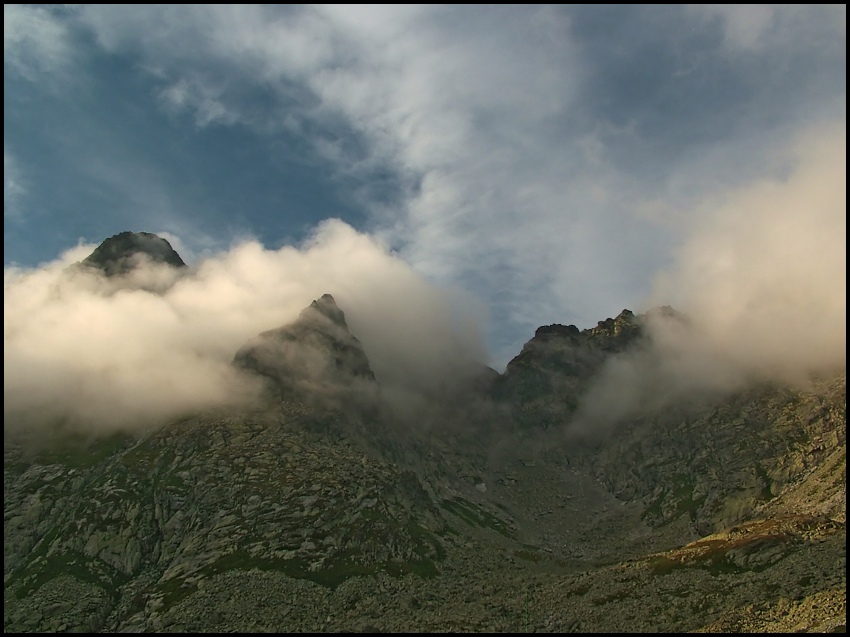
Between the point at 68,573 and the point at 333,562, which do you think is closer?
the point at 68,573

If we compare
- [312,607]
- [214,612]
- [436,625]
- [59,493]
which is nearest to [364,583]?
[312,607]

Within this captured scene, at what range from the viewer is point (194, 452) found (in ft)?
650

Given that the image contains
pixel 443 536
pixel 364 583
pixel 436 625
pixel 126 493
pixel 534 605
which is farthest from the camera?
pixel 443 536

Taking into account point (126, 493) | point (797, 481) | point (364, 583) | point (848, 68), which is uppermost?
point (126, 493)

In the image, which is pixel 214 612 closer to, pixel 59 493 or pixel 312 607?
pixel 312 607

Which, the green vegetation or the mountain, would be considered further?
the green vegetation

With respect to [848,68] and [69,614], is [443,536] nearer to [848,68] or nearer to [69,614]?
[69,614]

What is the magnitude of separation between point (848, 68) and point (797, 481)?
18641 cm

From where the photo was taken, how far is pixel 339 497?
18112 centimetres

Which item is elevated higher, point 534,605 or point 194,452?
point 194,452

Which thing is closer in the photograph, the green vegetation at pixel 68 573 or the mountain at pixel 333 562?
the mountain at pixel 333 562

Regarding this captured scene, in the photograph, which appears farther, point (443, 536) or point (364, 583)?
point (443, 536)

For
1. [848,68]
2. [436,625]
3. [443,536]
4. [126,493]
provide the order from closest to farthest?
1. [848,68]
2. [436,625]
3. [126,493]
4. [443,536]

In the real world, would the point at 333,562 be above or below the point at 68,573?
below
